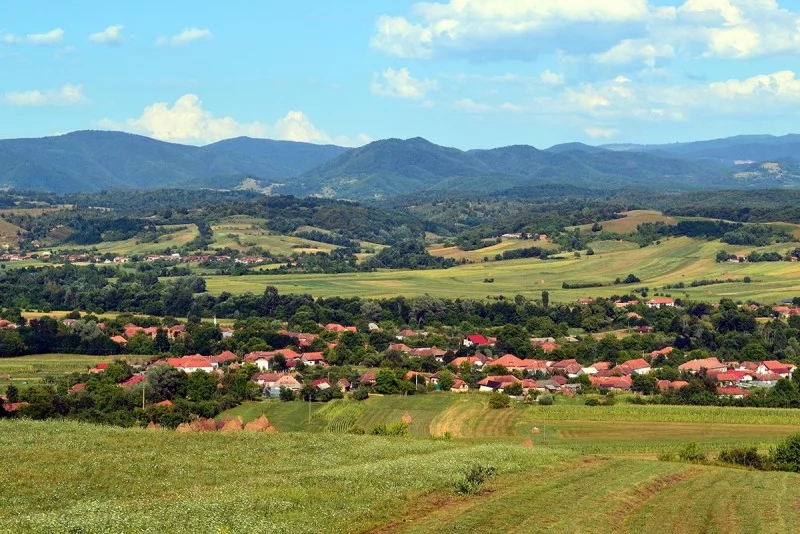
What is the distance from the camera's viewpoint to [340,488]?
28297 mm

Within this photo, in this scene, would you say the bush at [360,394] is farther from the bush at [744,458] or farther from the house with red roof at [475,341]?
the bush at [744,458]

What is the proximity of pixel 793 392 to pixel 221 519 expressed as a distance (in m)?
57.4

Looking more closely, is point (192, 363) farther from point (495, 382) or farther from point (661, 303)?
point (661, 303)

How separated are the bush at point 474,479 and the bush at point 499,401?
3646 cm

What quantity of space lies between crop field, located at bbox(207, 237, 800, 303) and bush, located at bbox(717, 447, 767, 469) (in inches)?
3420

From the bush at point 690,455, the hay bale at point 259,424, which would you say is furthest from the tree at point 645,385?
the bush at point 690,455

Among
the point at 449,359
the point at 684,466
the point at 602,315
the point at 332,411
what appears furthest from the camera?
the point at 602,315

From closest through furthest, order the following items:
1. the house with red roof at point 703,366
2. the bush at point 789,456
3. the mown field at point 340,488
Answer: the mown field at point 340,488
the bush at point 789,456
the house with red roof at point 703,366

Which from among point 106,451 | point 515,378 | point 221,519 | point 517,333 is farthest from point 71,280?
point 221,519

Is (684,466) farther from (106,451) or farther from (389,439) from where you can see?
(106,451)

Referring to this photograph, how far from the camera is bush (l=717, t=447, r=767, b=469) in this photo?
4444 centimetres

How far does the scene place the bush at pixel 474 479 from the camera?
2904cm

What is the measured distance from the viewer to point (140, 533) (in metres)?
21.1

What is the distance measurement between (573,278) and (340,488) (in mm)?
131168
